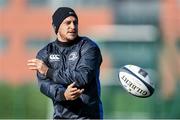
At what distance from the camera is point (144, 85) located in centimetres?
431

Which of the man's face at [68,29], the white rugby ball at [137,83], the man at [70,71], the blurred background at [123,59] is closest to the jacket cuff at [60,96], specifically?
the man at [70,71]

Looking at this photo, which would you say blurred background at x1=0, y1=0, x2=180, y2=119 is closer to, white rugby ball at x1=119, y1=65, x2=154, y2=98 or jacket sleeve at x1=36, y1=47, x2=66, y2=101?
white rugby ball at x1=119, y1=65, x2=154, y2=98

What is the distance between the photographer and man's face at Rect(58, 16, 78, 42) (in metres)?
3.95

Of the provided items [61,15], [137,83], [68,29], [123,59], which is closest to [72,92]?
[68,29]

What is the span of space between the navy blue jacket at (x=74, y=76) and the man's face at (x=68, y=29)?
0.15 feet

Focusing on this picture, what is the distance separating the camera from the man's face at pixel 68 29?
13.0 feet

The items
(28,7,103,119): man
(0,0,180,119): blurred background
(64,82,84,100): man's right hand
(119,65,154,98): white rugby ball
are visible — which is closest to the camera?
(64,82,84,100): man's right hand

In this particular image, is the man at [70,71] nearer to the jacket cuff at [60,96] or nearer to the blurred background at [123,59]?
the jacket cuff at [60,96]

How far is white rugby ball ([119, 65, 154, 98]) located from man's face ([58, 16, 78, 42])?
0.56m

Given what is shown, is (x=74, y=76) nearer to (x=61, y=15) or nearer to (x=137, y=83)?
(x=61, y=15)

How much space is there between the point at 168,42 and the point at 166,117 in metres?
1.55

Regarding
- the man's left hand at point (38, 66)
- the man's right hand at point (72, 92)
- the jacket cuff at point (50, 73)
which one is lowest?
the man's right hand at point (72, 92)

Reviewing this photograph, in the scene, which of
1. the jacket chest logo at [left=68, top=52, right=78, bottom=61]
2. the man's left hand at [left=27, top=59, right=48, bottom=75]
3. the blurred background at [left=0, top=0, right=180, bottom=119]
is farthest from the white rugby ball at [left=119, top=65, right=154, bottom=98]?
the blurred background at [left=0, top=0, right=180, bottom=119]

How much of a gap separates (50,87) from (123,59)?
6609 millimetres
